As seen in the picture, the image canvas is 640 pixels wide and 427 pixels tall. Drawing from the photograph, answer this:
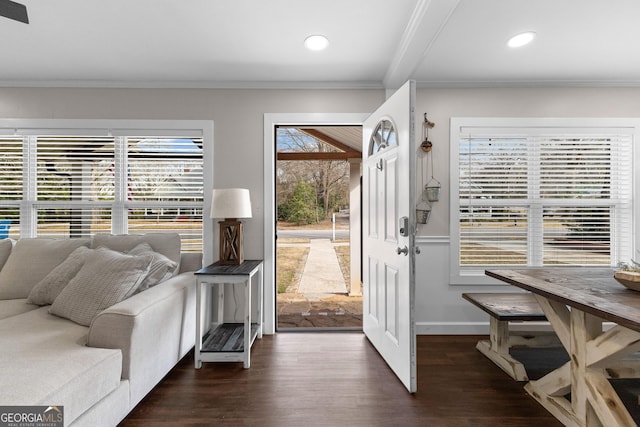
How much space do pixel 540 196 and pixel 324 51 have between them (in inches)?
95.8

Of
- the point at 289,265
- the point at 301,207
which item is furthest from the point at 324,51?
the point at 289,265

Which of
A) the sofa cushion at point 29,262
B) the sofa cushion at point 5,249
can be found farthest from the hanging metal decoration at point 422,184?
the sofa cushion at point 5,249

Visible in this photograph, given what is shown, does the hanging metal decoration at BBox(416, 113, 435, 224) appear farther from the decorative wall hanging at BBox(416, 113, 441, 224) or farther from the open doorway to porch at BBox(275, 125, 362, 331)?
the open doorway to porch at BBox(275, 125, 362, 331)

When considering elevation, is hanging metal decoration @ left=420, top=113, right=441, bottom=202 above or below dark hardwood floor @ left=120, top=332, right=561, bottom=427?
above

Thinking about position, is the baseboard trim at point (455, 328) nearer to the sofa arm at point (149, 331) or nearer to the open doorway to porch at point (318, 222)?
the open doorway to porch at point (318, 222)

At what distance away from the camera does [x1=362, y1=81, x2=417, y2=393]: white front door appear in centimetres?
200

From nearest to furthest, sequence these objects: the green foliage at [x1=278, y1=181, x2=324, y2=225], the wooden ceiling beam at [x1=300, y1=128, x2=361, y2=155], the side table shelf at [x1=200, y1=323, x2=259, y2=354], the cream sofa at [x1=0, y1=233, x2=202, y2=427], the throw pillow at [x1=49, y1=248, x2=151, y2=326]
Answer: the cream sofa at [x1=0, y1=233, x2=202, y2=427]
the throw pillow at [x1=49, y1=248, x2=151, y2=326]
the side table shelf at [x1=200, y1=323, x2=259, y2=354]
the wooden ceiling beam at [x1=300, y1=128, x2=361, y2=155]
the green foliage at [x1=278, y1=181, x2=324, y2=225]

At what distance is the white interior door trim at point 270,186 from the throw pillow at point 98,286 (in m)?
1.09

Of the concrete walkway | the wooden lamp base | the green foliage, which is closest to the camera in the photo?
the wooden lamp base

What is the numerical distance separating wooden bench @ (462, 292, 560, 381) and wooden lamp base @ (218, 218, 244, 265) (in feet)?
6.69

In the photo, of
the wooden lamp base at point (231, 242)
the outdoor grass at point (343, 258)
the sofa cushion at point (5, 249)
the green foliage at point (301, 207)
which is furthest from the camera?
the green foliage at point (301, 207)

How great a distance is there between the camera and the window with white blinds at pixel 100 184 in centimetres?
296

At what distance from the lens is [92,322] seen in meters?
1.69

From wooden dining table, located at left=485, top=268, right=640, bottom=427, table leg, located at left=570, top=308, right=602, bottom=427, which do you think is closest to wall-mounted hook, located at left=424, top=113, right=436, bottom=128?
wooden dining table, located at left=485, top=268, right=640, bottom=427
